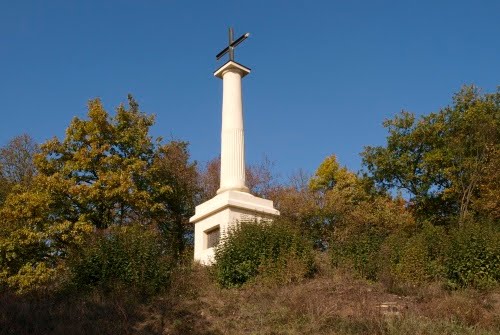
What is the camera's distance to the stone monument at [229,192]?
1677 centimetres

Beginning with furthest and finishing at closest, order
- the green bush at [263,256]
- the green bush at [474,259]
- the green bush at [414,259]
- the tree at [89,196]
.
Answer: the tree at [89,196]
the green bush at [263,256]
the green bush at [414,259]
the green bush at [474,259]

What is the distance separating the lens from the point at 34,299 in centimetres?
1230

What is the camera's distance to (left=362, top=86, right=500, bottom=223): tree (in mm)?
23547

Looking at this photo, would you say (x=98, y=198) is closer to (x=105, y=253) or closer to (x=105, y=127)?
(x=105, y=127)

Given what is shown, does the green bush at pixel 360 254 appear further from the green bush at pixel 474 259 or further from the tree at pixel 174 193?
the tree at pixel 174 193

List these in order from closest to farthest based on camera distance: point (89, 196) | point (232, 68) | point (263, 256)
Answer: point (263, 256)
point (232, 68)
point (89, 196)

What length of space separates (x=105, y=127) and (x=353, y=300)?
49.3 ft

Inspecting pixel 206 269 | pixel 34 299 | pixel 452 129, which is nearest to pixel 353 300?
pixel 206 269

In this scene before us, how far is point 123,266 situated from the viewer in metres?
12.7

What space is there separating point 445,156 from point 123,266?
17.0 meters

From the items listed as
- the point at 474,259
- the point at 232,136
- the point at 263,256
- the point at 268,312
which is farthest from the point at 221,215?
the point at 474,259

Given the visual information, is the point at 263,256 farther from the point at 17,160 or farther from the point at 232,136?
the point at 17,160

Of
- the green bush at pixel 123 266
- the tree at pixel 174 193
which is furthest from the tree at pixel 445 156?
the green bush at pixel 123 266

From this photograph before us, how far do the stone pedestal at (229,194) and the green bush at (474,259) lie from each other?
5.45 metres
